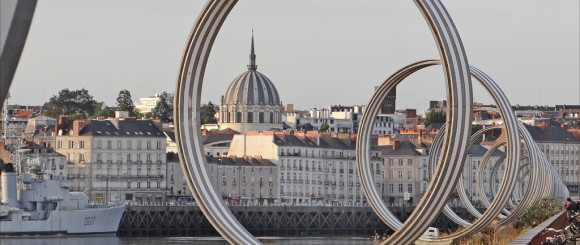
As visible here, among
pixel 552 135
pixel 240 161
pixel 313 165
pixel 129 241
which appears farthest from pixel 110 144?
pixel 552 135

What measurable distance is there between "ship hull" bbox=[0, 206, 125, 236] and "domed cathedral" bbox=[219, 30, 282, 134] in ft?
216

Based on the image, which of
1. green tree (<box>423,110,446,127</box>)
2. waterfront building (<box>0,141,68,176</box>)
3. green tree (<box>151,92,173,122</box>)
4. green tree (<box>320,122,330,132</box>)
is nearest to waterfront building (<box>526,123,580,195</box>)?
green tree (<box>423,110,446,127</box>)

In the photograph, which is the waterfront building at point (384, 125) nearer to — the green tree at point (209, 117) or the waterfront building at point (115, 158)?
the green tree at point (209, 117)

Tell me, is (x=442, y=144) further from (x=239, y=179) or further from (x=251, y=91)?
(x=251, y=91)

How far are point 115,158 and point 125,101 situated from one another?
1845 inches

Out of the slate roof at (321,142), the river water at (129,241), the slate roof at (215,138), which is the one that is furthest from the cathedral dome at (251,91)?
the river water at (129,241)

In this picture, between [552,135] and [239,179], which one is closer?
[239,179]

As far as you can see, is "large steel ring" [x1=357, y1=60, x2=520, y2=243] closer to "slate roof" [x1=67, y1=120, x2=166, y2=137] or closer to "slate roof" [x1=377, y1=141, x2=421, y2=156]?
"slate roof" [x1=67, y1=120, x2=166, y2=137]

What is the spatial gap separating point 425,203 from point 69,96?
159 meters

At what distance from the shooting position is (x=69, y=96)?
172250 millimetres

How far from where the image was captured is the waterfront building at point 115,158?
121 meters

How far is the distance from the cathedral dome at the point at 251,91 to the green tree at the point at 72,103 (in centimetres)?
1657

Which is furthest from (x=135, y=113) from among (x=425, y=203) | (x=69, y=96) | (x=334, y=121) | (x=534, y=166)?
(x=425, y=203)

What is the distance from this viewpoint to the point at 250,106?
169 meters
